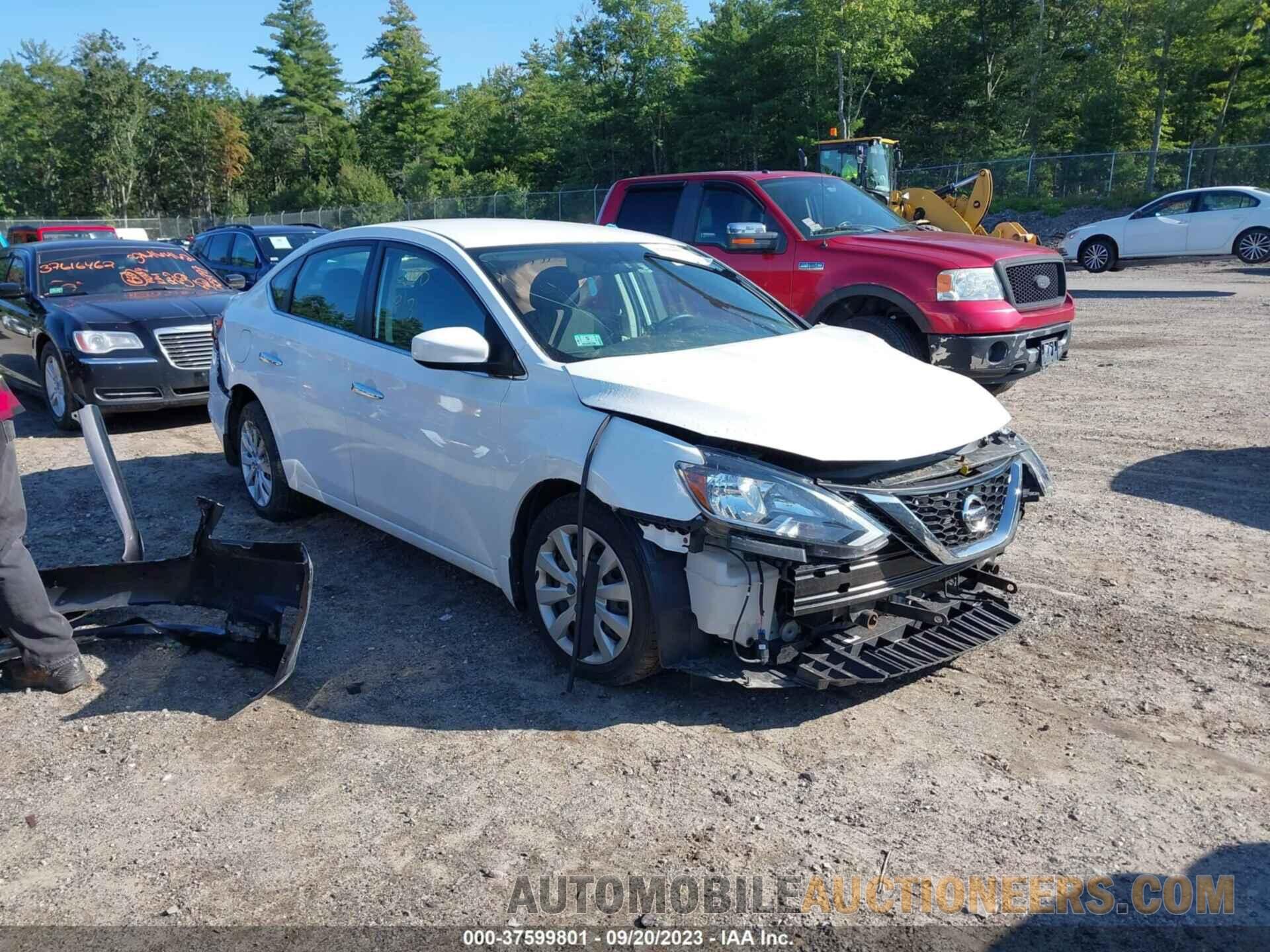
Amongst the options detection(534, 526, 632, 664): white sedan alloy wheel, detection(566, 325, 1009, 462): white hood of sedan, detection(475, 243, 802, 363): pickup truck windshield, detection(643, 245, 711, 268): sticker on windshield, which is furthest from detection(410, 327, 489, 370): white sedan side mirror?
detection(643, 245, 711, 268): sticker on windshield

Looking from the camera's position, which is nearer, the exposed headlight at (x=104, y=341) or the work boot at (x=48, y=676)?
the work boot at (x=48, y=676)

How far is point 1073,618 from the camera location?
4652mm

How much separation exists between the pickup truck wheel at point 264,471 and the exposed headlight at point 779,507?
335cm

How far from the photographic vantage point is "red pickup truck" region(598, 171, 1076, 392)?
8.14 meters

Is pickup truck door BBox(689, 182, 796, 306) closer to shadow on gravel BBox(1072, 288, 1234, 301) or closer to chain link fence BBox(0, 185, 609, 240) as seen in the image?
shadow on gravel BBox(1072, 288, 1234, 301)

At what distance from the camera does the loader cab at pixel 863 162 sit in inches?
855

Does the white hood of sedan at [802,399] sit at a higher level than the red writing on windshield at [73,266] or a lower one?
lower

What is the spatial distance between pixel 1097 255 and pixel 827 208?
620 inches

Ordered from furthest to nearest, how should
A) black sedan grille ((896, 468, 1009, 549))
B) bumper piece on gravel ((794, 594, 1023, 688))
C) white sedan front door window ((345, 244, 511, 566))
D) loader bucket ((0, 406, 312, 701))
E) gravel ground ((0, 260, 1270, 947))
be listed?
loader bucket ((0, 406, 312, 701)), white sedan front door window ((345, 244, 511, 566)), black sedan grille ((896, 468, 1009, 549)), bumper piece on gravel ((794, 594, 1023, 688)), gravel ground ((0, 260, 1270, 947))

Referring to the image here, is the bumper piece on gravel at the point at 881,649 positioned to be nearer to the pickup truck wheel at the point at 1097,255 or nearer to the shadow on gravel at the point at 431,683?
the shadow on gravel at the point at 431,683

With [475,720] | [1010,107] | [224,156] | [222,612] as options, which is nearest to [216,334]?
[222,612]

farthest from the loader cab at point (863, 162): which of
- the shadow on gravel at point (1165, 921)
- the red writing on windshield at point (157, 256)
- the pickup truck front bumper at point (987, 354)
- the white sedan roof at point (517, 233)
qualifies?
the shadow on gravel at point (1165, 921)

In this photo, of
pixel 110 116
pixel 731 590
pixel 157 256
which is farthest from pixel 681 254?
pixel 110 116

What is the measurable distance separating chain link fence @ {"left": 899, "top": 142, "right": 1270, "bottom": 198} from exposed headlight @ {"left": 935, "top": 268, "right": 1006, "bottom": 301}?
2782 cm
